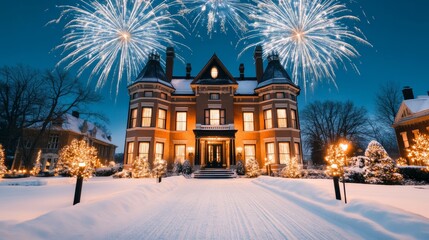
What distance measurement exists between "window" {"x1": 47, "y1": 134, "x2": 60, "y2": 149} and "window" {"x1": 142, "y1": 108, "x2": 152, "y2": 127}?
2116 cm

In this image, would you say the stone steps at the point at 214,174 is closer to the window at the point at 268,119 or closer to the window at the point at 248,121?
the window at the point at 248,121

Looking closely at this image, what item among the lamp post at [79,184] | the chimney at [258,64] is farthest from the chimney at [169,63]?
the lamp post at [79,184]

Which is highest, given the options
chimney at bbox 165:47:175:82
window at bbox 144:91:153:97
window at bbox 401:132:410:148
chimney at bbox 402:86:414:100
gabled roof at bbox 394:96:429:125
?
chimney at bbox 165:47:175:82

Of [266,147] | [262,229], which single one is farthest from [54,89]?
[262,229]

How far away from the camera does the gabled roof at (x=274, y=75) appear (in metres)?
20.9

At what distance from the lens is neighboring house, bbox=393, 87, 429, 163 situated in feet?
68.7

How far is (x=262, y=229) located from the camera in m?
3.80

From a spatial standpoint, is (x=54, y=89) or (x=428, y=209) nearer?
(x=428, y=209)

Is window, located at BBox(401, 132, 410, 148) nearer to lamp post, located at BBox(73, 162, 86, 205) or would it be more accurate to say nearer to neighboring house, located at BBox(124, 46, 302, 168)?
neighboring house, located at BBox(124, 46, 302, 168)

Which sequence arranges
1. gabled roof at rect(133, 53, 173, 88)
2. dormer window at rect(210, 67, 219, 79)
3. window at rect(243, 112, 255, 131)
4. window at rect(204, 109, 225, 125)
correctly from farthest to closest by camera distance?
dormer window at rect(210, 67, 219, 79) < window at rect(243, 112, 255, 131) < window at rect(204, 109, 225, 125) < gabled roof at rect(133, 53, 173, 88)

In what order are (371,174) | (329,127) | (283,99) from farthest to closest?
(329,127) < (283,99) < (371,174)

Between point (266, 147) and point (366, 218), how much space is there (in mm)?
16431

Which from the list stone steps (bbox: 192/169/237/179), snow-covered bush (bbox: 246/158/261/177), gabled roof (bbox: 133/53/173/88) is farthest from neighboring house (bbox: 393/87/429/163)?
gabled roof (bbox: 133/53/173/88)

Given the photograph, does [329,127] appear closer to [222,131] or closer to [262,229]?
[222,131]
